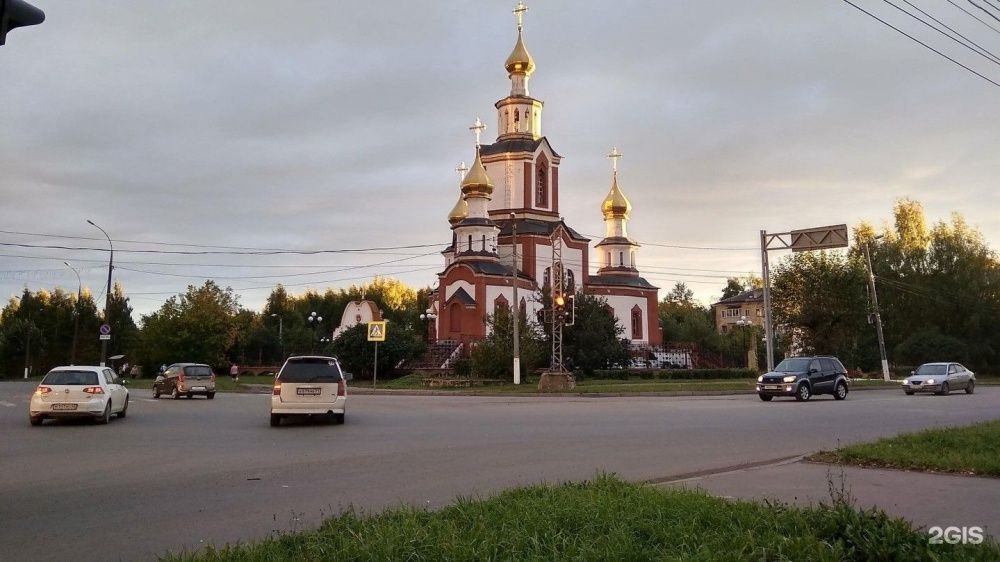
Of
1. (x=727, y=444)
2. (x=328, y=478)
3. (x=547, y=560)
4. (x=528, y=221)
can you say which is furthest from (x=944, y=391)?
(x=528, y=221)

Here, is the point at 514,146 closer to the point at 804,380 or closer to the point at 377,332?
the point at 377,332

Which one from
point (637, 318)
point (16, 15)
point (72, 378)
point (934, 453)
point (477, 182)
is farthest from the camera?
point (637, 318)

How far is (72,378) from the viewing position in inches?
747

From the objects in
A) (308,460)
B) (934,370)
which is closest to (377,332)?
(934,370)

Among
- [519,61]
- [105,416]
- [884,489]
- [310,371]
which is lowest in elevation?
[884,489]

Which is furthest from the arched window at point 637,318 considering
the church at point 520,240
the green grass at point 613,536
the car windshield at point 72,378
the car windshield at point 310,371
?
the green grass at point 613,536

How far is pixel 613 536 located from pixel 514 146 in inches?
2434

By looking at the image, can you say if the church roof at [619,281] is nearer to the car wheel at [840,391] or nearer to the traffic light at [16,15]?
the car wheel at [840,391]

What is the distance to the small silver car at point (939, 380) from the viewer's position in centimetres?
3256

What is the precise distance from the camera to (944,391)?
107 feet

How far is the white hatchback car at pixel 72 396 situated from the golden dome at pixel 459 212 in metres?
48.2

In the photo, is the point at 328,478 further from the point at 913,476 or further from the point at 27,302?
the point at 27,302

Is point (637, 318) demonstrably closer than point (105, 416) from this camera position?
No

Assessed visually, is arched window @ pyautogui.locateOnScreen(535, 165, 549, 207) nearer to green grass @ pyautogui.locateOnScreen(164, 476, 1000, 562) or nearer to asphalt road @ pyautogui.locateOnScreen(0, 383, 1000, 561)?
asphalt road @ pyautogui.locateOnScreen(0, 383, 1000, 561)
